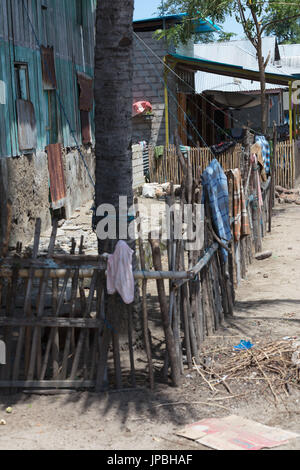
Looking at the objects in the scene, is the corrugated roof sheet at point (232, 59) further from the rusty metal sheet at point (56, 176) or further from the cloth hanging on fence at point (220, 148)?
the rusty metal sheet at point (56, 176)

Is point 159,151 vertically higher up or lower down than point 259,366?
higher up

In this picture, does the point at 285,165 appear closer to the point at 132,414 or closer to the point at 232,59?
the point at 232,59

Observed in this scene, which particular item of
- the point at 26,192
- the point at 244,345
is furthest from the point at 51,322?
the point at 26,192

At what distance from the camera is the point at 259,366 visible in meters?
5.73

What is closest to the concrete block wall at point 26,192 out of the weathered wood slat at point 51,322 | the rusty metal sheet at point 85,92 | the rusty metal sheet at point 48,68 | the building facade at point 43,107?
the building facade at point 43,107

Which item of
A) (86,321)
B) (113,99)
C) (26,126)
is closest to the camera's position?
(86,321)

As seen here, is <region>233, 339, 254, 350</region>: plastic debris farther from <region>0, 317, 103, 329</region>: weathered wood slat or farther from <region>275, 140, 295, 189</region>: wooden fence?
<region>275, 140, 295, 189</region>: wooden fence

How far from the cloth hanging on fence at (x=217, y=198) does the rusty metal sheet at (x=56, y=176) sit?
17.6ft

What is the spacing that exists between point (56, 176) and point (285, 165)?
8046 mm

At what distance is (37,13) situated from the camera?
1189 cm

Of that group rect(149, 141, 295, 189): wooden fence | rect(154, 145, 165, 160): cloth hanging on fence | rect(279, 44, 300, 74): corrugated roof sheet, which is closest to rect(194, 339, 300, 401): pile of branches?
rect(149, 141, 295, 189): wooden fence

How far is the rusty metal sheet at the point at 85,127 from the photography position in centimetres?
1524
